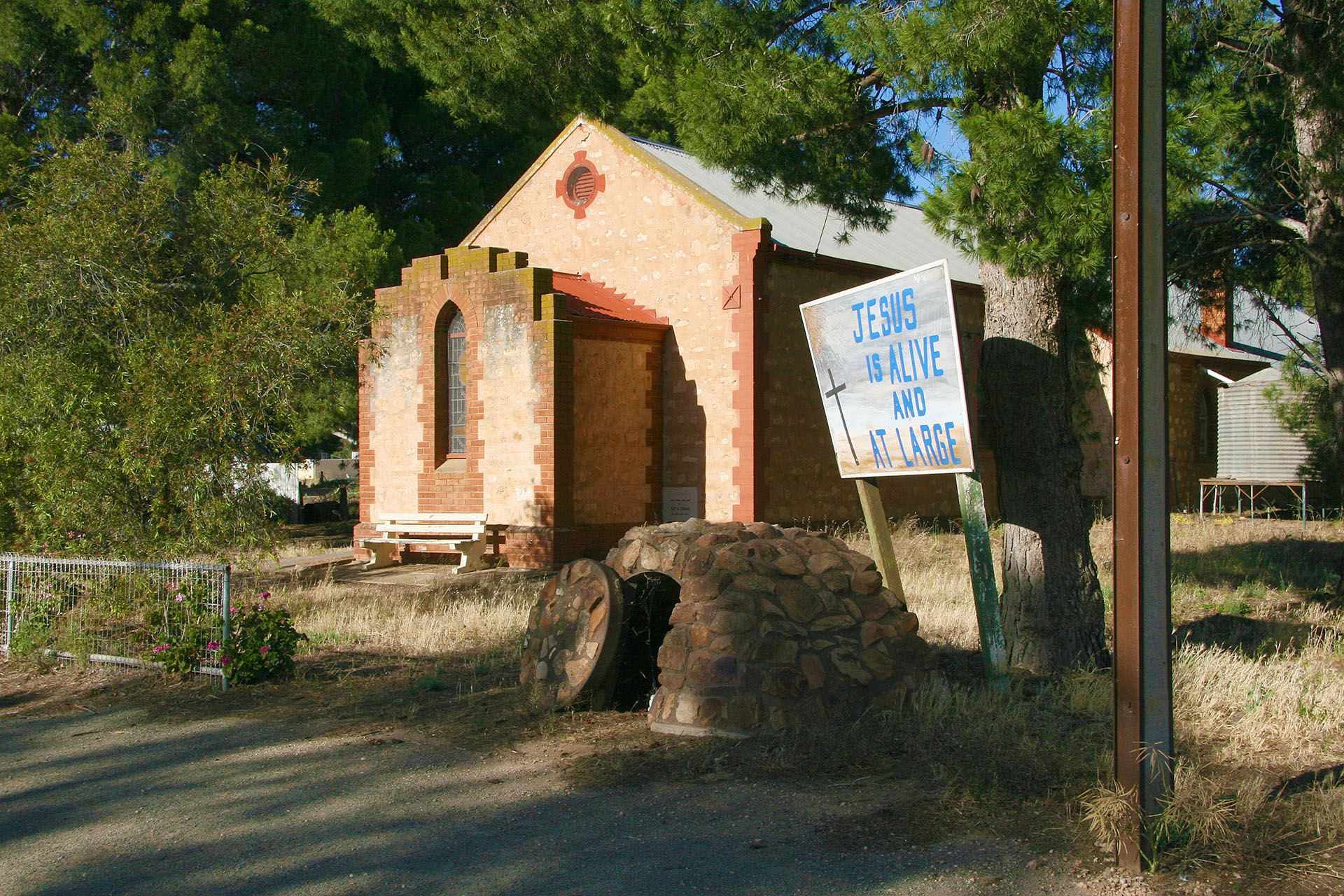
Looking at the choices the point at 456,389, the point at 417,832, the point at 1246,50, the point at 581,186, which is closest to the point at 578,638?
the point at 417,832

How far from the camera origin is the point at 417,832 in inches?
210

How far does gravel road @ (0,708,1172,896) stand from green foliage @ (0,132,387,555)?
295 centimetres

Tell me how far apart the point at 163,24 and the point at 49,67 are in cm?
256

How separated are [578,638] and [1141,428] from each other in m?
4.04

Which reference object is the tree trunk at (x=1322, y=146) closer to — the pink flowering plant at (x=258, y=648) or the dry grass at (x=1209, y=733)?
the dry grass at (x=1209, y=733)

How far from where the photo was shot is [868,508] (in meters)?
8.24

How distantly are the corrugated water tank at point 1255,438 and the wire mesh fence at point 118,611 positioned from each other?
2365 centimetres

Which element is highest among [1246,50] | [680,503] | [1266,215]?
[1246,50]

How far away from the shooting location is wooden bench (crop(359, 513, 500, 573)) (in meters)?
17.0

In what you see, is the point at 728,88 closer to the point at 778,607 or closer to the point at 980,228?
the point at 980,228

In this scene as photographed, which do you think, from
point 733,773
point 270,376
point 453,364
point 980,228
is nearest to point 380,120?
point 453,364

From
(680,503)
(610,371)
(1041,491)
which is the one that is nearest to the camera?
(1041,491)

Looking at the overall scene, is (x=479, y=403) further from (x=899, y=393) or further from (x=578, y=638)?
(x=899, y=393)

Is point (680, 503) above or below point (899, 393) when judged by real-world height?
below
